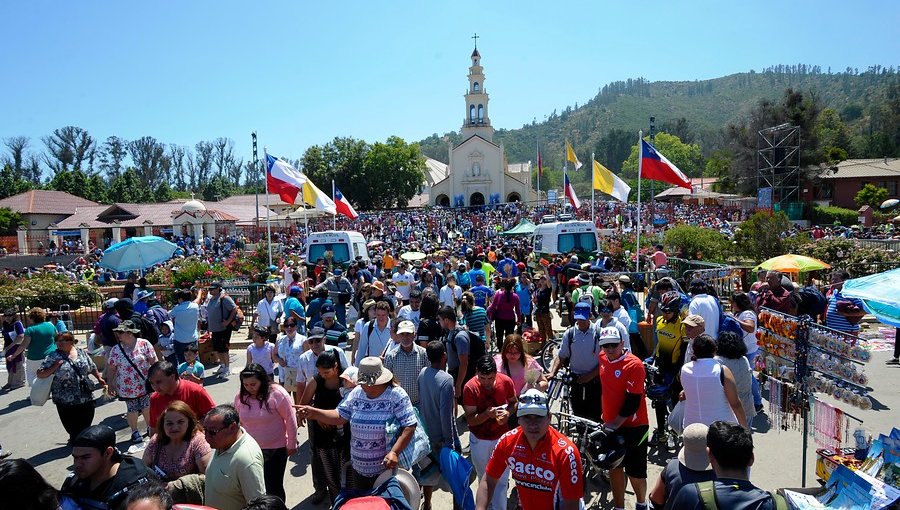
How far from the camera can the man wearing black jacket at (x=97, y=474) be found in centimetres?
312

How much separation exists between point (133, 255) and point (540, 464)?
1138 cm

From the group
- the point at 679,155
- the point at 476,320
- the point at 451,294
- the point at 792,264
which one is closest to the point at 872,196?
the point at 792,264

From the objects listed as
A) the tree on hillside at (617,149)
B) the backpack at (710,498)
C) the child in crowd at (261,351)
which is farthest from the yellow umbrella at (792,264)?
the tree on hillside at (617,149)

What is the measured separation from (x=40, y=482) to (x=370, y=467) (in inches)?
71.6

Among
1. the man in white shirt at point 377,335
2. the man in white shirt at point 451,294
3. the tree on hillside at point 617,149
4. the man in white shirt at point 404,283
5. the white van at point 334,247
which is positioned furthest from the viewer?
the tree on hillside at point 617,149

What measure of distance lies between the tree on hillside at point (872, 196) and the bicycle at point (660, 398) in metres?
47.7

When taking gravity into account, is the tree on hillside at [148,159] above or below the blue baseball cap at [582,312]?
above

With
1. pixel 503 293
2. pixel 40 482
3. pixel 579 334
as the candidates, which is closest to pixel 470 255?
pixel 503 293

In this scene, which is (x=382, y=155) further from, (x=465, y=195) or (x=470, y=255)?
(x=470, y=255)

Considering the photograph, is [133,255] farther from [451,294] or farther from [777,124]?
[777,124]

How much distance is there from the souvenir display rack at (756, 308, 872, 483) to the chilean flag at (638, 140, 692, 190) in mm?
8787

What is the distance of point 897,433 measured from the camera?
12.5 feet

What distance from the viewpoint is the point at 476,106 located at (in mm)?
68688

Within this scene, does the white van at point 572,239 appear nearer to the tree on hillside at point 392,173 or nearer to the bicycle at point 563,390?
the bicycle at point 563,390
